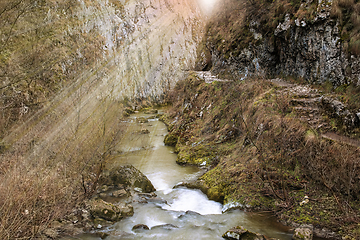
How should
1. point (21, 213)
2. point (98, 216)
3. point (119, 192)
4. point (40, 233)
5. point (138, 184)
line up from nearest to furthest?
point (21, 213), point (40, 233), point (98, 216), point (119, 192), point (138, 184)

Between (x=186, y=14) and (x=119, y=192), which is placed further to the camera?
(x=186, y=14)

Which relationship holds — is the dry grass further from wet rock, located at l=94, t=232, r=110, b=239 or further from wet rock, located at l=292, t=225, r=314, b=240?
wet rock, located at l=292, t=225, r=314, b=240

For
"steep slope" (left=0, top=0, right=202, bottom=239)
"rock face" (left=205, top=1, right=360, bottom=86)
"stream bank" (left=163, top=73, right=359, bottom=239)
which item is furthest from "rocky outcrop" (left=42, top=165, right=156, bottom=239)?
"rock face" (left=205, top=1, right=360, bottom=86)

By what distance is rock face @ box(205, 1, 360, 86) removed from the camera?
9.23 metres

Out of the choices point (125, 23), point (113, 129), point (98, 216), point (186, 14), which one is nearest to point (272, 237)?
point (98, 216)

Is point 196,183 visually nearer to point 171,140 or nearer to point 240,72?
point 171,140

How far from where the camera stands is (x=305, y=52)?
37.0ft

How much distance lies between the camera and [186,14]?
7994 cm

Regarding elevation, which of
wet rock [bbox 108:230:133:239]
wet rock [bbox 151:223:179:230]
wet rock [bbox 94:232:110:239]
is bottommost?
wet rock [bbox 151:223:179:230]

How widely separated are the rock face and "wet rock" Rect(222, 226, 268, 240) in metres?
6.89

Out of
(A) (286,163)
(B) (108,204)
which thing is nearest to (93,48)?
(B) (108,204)

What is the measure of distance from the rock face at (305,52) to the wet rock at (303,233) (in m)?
5.90

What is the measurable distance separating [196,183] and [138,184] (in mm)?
2783

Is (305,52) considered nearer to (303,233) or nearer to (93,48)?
(303,233)
